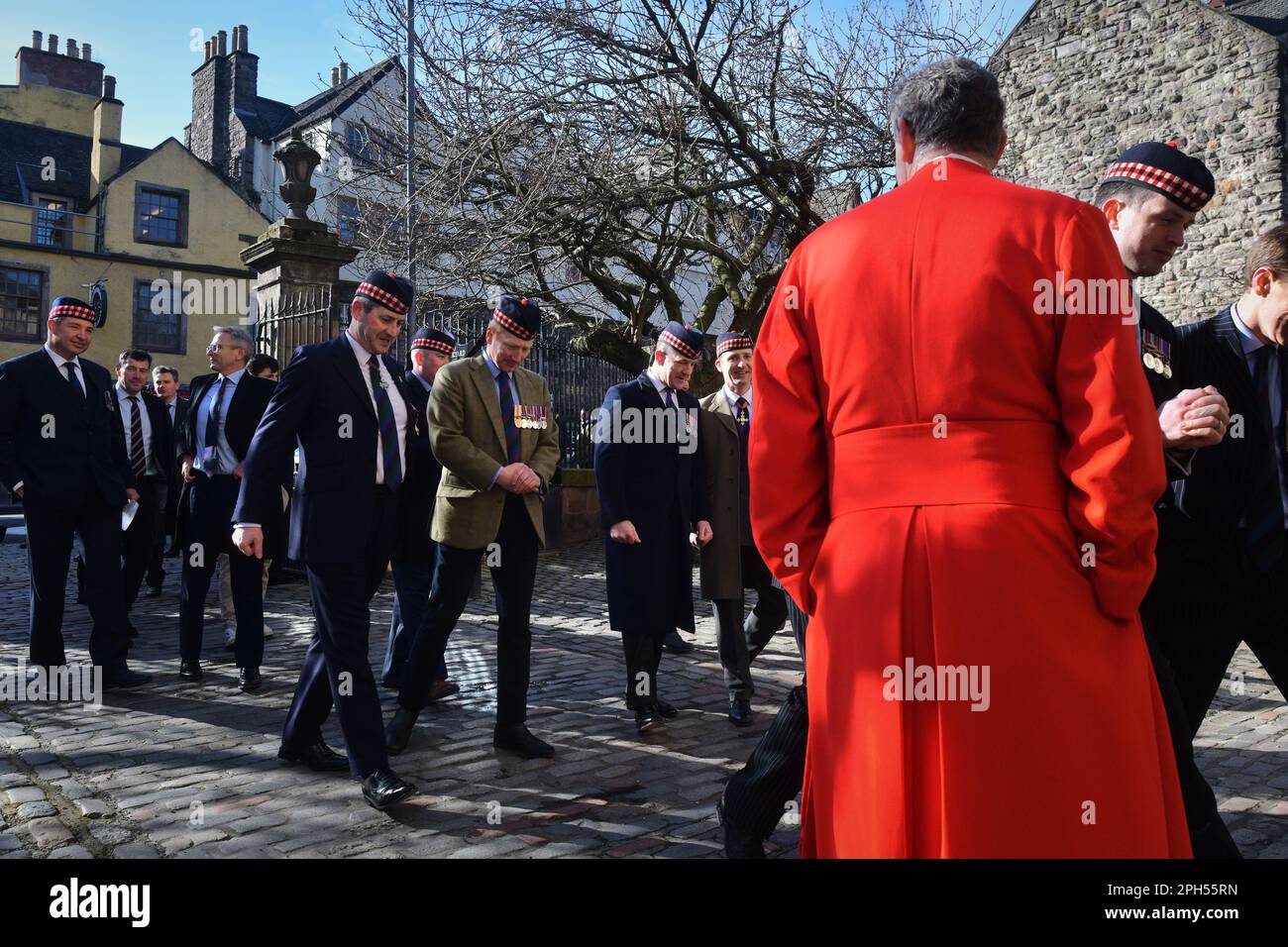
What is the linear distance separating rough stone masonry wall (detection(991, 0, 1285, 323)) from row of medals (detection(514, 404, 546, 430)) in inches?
→ 603

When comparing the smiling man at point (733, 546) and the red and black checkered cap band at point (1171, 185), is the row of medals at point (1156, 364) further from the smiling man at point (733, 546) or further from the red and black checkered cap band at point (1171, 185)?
the smiling man at point (733, 546)

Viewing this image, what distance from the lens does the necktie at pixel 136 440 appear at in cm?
923

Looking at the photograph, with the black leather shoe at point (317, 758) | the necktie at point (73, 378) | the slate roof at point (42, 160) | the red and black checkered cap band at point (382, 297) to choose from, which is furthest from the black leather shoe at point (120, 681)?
the slate roof at point (42, 160)

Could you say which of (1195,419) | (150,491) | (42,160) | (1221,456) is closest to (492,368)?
(1221,456)

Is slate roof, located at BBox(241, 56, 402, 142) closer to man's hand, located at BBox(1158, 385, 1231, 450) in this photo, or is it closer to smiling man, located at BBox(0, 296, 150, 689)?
smiling man, located at BBox(0, 296, 150, 689)

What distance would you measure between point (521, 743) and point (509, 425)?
63.4 inches

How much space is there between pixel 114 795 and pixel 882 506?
3690 mm

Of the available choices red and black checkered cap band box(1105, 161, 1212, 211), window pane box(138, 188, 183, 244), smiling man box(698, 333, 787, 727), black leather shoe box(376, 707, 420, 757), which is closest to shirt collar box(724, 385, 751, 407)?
smiling man box(698, 333, 787, 727)

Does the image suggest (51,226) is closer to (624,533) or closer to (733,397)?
(733,397)

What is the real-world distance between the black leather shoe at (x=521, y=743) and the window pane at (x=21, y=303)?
1380 inches

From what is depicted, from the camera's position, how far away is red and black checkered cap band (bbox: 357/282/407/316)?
487 centimetres

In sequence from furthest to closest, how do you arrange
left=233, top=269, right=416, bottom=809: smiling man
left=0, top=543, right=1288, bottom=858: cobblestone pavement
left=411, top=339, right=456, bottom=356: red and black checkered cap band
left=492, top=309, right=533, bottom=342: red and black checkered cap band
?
left=411, top=339, right=456, bottom=356: red and black checkered cap band → left=492, top=309, right=533, bottom=342: red and black checkered cap band → left=233, top=269, right=416, bottom=809: smiling man → left=0, top=543, right=1288, bottom=858: cobblestone pavement
